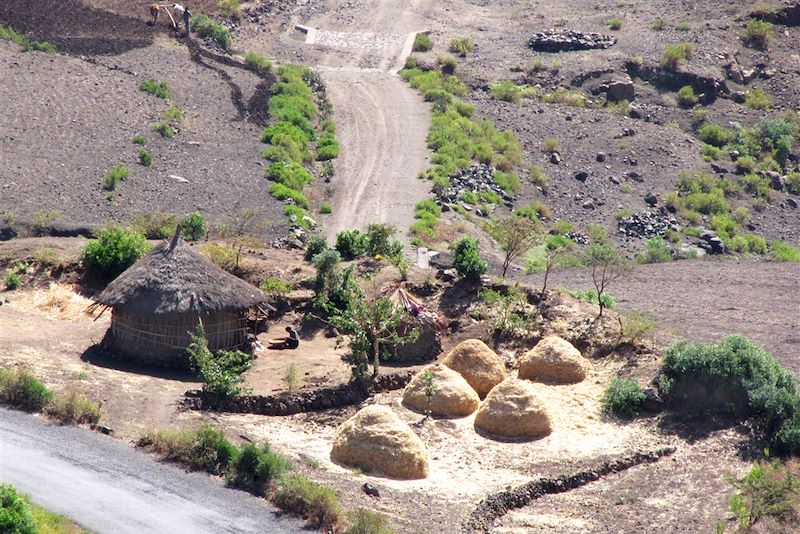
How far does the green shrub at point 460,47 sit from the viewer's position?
6875cm

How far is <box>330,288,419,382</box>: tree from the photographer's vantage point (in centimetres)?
3062

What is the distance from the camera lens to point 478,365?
31.0m

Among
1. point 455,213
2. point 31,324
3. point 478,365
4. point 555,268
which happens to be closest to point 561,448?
point 478,365

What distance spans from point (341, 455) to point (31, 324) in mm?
9478

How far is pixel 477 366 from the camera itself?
31000 millimetres

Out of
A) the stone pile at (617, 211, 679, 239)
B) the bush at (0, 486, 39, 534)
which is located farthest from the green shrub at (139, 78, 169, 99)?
the bush at (0, 486, 39, 534)

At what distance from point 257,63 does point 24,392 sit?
3665 cm

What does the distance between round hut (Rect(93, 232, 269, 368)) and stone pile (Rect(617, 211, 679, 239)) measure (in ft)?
78.1

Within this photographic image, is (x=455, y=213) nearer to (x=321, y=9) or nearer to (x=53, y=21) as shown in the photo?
(x=53, y=21)

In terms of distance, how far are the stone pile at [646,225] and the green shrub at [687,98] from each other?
12099mm

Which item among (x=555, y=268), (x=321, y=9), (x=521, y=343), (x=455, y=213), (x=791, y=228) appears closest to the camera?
(x=521, y=343)

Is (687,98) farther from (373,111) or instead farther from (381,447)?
(381,447)

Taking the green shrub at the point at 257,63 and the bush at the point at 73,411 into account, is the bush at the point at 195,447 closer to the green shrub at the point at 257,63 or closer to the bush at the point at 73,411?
the bush at the point at 73,411

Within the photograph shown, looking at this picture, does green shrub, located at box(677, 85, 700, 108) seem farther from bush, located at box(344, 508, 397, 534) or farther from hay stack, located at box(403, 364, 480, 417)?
bush, located at box(344, 508, 397, 534)
